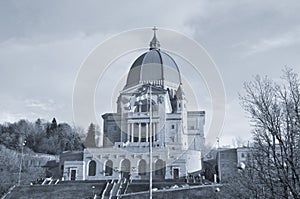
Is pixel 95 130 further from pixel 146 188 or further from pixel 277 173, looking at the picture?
pixel 277 173

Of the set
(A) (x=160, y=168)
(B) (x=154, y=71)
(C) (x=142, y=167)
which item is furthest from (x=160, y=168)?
(B) (x=154, y=71)

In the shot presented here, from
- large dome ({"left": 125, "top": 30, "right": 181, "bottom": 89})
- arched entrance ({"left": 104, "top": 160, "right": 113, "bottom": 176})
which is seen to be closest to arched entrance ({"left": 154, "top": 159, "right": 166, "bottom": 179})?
arched entrance ({"left": 104, "top": 160, "right": 113, "bottom": 176})

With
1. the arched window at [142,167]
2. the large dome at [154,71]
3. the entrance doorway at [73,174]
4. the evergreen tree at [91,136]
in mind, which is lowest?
the entrance doorway at [73,174]

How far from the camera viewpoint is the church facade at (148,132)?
190 ft

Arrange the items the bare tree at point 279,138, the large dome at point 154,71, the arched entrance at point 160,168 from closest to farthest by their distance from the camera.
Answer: the bare tree at point 279,138
the arched entrance at point 160,168
the large dome at point 154,71

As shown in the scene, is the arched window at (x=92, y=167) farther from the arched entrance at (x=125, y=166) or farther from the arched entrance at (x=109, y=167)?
the arched entrance at (x=125, y=166)

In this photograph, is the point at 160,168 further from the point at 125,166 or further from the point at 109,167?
the point at 109,167

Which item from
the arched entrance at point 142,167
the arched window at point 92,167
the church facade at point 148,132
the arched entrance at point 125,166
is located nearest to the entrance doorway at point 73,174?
the church facade at point 148,132

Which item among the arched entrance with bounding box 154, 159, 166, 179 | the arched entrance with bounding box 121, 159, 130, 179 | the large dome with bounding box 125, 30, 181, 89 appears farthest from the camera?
the large dome with bounding box 125, 30, 181, 89

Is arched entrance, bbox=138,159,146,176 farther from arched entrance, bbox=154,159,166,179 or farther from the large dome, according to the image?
the large dome

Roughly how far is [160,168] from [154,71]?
1077 inches

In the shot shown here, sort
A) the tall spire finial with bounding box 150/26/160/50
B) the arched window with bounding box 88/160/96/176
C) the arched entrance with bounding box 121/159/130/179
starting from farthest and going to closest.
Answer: the tall spire finial with bounding box 150/26/160/50
the arched window with bounding box 88/160/96/176
the arched entrance with bounding box 121/159/130/179

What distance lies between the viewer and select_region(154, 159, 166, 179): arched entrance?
5728 cm

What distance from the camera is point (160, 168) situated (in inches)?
2275
